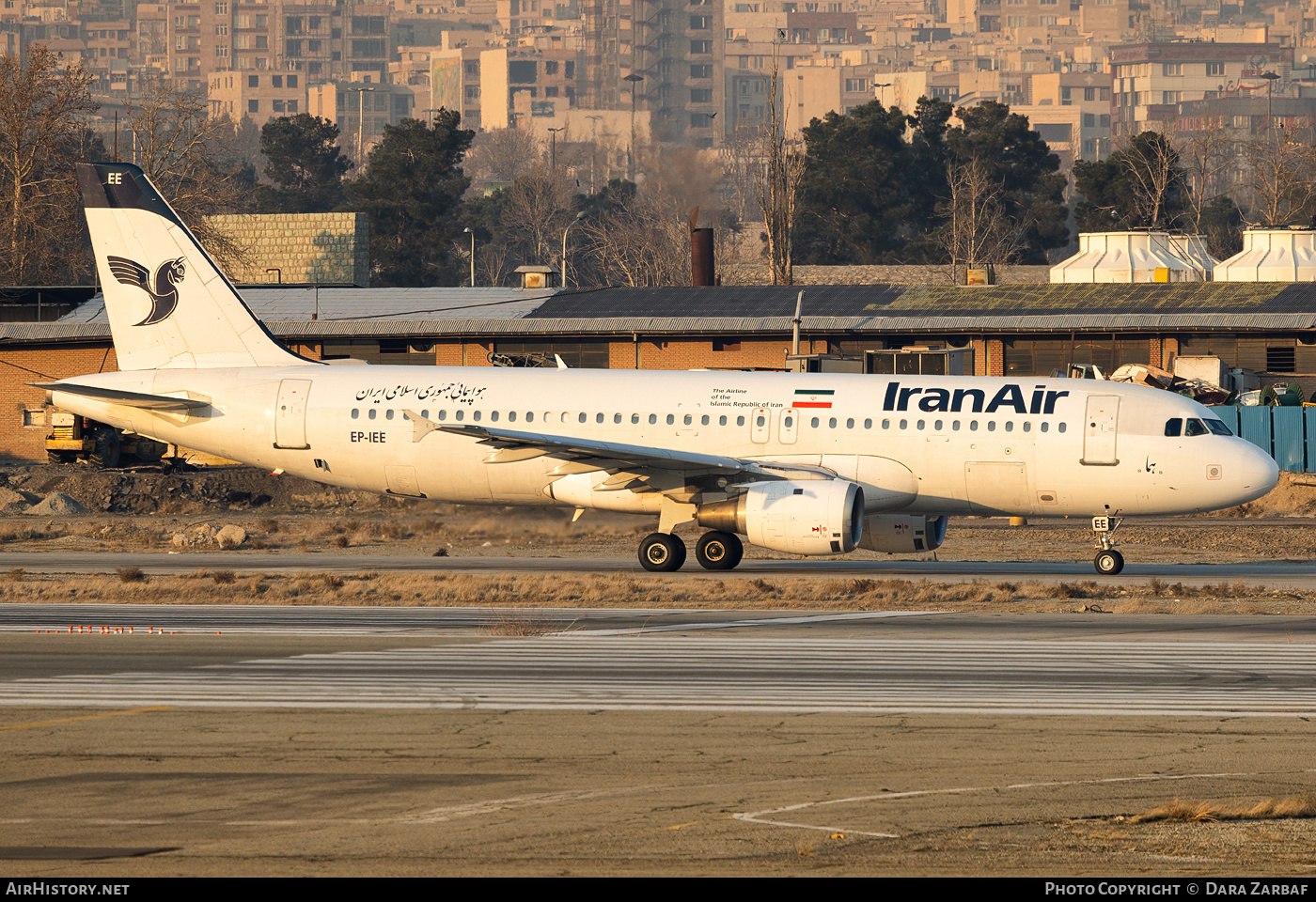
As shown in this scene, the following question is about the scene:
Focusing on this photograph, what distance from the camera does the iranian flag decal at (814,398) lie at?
33625mm

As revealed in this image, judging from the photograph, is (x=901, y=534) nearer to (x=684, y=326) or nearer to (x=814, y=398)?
(x=814, y=398)

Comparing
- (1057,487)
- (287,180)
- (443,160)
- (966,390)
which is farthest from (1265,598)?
(287,180)

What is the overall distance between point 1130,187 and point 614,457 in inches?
3501

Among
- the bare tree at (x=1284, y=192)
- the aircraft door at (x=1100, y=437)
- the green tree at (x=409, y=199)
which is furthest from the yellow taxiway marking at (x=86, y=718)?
the green tree at (x=409, y=199)

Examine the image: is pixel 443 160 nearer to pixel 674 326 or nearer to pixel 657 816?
pixel 674 326

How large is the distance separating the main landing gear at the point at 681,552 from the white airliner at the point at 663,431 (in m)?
0.04

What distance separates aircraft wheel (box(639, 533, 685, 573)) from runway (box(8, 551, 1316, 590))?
0.26 metres

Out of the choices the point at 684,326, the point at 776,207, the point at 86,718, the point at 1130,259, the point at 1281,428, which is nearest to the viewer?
the point at 86,718

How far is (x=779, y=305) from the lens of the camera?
63.8 meters

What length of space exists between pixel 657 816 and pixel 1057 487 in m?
20.9

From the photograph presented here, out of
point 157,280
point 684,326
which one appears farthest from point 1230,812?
point 684,326

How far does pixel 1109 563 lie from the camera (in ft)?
109

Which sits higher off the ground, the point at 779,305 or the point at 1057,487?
the point at 779,305

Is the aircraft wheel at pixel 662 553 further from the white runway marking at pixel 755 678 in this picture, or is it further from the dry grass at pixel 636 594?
the white runway marking at pixel 755 678
